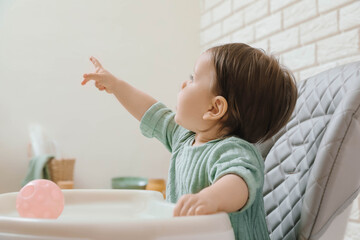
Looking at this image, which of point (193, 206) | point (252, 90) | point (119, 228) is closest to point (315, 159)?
point (252, 90)

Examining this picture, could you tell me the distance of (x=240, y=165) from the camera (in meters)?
0.66

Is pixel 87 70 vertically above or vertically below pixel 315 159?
above

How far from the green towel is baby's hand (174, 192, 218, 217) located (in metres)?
1.99

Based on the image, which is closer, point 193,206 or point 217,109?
point 193,206

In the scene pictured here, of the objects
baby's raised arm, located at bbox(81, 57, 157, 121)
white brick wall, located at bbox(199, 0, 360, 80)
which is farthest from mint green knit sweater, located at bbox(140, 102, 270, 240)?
white brick wall, located at bbox(199, 0, 360, 80)

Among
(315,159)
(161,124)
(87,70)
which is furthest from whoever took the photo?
(87,70)

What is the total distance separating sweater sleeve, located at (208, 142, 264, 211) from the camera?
631mm

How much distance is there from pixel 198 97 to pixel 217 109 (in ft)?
0.16

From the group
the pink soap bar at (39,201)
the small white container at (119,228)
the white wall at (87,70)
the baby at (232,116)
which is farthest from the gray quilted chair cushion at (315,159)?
the white wall at (87,70)

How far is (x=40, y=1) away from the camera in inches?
104

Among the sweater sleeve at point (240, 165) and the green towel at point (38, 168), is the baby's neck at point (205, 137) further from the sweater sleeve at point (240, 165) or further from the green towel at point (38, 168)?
→ the green towel at point (38, 168)

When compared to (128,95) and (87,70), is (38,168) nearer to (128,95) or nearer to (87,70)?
(87,70)

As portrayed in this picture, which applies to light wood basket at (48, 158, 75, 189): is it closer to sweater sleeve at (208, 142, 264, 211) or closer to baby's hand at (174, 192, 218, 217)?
sweater sleeve at (208, 142, 264, 211)

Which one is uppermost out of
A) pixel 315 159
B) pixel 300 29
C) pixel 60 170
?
pixel 300 29
